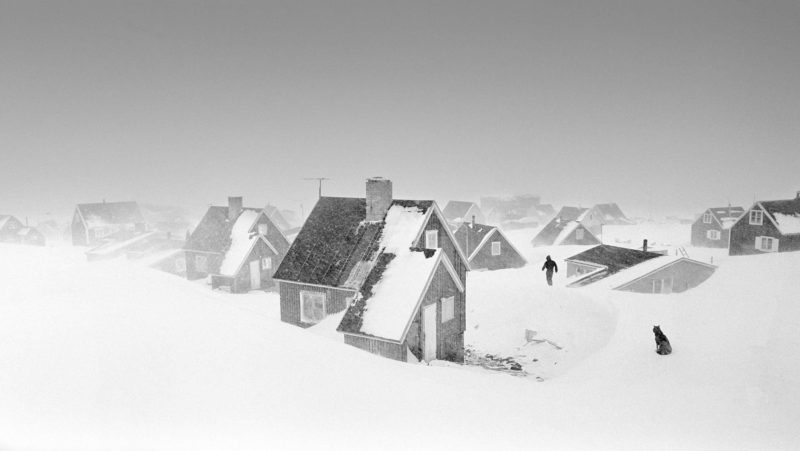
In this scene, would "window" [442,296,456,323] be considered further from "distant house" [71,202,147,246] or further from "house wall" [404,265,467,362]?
"distant house" [71,202,147,246]

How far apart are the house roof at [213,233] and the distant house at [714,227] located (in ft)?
154

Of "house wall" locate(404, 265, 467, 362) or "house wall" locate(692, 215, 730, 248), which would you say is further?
"house wall" locate(692, 215, 730, 248)

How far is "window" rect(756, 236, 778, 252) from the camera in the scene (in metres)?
37.6

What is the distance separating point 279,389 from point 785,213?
1702 inches

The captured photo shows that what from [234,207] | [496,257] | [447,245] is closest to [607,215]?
[496,257]

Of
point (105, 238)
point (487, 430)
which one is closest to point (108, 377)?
point (487, 430)

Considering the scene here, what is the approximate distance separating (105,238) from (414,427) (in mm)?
52468

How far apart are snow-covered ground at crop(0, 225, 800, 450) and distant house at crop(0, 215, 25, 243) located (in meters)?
48.2

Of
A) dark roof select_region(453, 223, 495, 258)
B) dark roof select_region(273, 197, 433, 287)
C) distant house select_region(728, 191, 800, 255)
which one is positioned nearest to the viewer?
dark roof select_region(273, 197, 433, 287)

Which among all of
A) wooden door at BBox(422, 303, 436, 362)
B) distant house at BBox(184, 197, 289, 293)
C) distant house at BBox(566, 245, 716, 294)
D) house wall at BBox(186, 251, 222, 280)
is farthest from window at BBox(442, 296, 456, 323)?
house wall at BBox(186, 251, 222, 280)

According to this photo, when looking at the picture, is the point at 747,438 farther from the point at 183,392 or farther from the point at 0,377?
the point at 0,377

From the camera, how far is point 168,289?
13164 millimetres

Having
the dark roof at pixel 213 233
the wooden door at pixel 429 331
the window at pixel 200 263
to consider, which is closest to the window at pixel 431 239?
the wooden door at pixel 429 331

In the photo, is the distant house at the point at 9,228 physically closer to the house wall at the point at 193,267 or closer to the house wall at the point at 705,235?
the house wall at the point at 193,267
